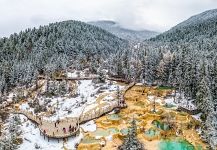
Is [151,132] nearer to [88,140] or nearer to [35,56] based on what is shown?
[88,140]

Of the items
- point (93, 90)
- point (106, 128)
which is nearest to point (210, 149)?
point (106, 128)

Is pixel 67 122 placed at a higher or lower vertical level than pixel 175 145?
higher

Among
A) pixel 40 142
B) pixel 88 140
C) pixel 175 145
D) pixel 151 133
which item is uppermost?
pixel 151 133

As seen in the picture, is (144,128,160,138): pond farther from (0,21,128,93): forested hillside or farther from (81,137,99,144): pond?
(0,21,128,93): forested hillside

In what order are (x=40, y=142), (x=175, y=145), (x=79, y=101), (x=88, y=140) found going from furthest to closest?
1. (x=79, y=101)
2. (x=88, y=140)
3. (x=40, y=142)
4. (x=175, y=145)

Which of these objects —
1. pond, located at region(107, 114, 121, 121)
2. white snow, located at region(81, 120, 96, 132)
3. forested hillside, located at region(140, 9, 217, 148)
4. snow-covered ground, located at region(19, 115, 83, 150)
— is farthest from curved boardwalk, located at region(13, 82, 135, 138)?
forested hillside, located at region(140, 9, 217, 148)

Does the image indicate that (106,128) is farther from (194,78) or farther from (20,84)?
(20,84)

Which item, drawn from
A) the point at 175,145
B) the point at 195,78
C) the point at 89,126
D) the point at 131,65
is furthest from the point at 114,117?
the point at 131,65
